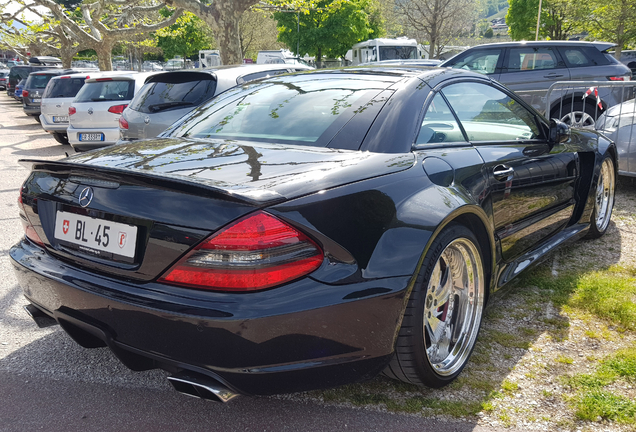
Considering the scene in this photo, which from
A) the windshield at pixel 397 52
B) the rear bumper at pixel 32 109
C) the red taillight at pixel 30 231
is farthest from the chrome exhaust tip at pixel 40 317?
the windshield at pixel 397 52

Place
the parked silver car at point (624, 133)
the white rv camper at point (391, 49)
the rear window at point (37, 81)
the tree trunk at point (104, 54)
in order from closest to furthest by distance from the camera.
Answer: the parked silver car at point (624, 133) → the rear window at point (37, 81) → the tree trunk at point (104, 54) → the white rv camper at point (391, 49)

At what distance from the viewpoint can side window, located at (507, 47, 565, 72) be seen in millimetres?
9812

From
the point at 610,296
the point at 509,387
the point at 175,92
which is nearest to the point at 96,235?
the point at 509,387

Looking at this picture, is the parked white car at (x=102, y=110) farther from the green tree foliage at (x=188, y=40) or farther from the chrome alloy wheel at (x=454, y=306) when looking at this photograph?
the green tree foliage at (x=188, y=40)

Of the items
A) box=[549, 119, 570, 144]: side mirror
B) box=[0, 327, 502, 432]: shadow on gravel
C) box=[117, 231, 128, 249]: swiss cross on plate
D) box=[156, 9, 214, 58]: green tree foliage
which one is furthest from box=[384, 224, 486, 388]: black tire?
box=[156, 9, 214, 58]: green tree foliage

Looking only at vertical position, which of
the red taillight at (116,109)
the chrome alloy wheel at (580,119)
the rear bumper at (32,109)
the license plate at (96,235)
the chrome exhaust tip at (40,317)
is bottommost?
the rear bumper at (32,109)

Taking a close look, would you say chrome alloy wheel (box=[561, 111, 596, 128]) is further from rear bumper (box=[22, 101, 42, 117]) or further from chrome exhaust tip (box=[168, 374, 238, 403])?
rear bumper (box=[22, 101, 42, 117])

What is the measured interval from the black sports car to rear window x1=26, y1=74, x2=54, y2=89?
1847 centimetres

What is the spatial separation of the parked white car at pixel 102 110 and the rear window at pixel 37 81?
1016cm

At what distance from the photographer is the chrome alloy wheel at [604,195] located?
481 centimetres

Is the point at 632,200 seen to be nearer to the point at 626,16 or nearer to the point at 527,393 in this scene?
the point at 527,393

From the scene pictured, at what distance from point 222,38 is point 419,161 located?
12040 millimetres

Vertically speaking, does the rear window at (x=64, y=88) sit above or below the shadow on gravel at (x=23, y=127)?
above

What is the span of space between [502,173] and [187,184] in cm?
182
